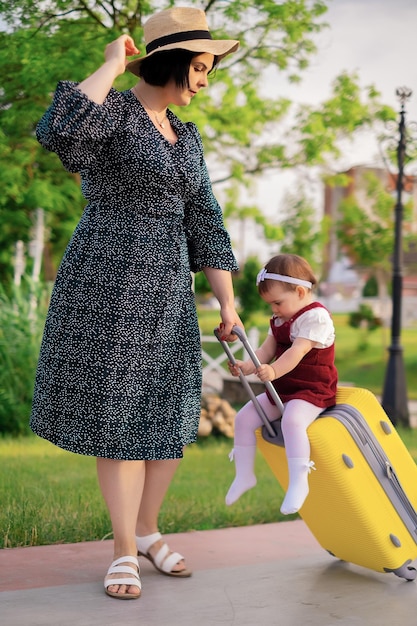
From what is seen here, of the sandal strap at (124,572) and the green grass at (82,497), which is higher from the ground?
the sandal strap at (124,572)

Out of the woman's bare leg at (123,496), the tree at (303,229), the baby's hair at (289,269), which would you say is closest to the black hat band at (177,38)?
the baby's hair at (289,269)

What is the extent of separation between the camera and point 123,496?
2973 millimetres

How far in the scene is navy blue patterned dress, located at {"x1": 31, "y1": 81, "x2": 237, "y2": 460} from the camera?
290cm

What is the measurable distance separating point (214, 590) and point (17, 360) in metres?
5.02

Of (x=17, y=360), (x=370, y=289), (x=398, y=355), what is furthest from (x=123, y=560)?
(x=370, y=289)

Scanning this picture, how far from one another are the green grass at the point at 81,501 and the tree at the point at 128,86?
3.00 metres

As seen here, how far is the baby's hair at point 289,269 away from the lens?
121 inches

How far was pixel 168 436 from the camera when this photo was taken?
3.00 m

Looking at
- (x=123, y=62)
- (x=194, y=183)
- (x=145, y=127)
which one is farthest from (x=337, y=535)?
(x=123, y=62)

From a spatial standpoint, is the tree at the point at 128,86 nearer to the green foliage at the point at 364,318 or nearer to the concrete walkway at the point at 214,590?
the concrete walkway at the point at 214,590

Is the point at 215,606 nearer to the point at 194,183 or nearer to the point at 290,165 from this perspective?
the point at 194,183

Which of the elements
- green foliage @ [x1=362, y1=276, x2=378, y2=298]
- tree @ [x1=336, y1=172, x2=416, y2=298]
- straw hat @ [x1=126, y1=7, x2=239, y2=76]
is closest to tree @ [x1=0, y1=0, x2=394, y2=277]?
straw hat @ [x1=126, y1=7, x2=239, y2=76]

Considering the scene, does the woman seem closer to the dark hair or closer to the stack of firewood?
the dark hair

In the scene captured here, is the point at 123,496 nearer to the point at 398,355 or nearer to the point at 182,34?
the point at 182,34
